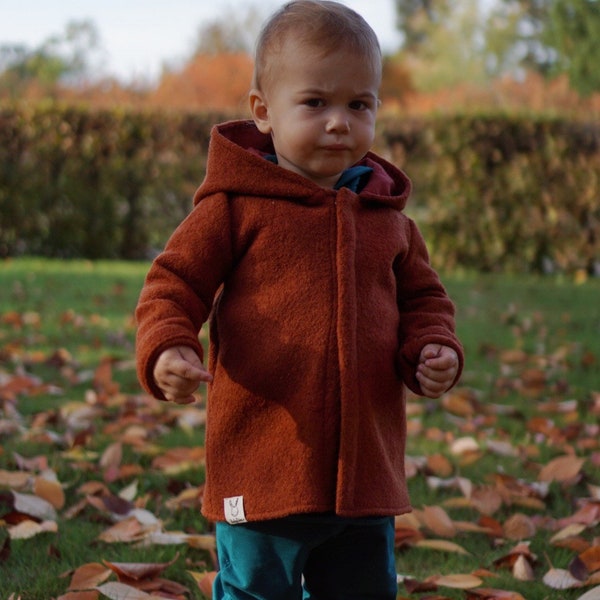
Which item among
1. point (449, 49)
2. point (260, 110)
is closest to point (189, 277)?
point (260, 110)

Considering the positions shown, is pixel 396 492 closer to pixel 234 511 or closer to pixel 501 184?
pixel 234 511

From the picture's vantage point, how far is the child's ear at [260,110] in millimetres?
2258

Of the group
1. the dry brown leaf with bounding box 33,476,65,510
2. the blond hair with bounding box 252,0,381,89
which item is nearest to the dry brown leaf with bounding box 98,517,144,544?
the dry brown leaf with bounding box 33,476,65,510

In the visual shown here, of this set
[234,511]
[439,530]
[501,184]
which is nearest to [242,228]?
[234,511]

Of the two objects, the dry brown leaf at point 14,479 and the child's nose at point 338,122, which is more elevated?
the child's nose at point 338,122

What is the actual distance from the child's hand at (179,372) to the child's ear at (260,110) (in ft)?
1.83

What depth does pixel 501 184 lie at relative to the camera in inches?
454

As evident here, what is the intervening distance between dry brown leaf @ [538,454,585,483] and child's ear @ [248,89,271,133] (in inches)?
84.8

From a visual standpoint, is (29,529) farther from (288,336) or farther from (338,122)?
(338,122)

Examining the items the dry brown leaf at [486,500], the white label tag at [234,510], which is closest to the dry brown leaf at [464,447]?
the dry brown leaf at [486,500]

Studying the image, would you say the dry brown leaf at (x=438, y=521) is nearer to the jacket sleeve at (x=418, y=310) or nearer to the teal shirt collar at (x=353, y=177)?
the jacket sleeve at (x=418, y=310)

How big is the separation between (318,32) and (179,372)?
76 centimetres

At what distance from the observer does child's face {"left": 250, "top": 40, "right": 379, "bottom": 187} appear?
213cm

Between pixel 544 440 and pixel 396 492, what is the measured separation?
2480mm
